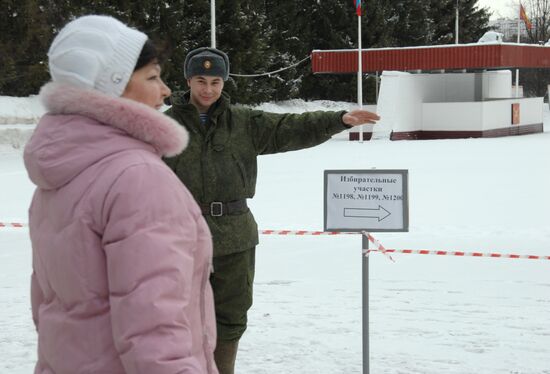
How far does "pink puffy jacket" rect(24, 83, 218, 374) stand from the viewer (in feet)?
5.87

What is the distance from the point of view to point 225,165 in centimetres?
394

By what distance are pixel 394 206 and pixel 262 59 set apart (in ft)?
114

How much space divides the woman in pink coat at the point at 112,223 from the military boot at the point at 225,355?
1934mm

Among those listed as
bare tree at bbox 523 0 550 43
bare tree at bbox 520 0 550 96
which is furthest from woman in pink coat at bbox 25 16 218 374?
bare tree at bbox 523 0 550 43

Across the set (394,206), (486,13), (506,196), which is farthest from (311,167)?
(486,13)

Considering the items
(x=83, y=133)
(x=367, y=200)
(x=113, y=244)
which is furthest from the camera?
(x=367, y=200)

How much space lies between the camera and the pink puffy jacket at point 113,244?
1.79 meters

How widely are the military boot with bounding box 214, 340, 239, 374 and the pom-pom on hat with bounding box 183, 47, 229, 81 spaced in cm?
127

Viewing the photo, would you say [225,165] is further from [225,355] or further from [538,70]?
[538,70]

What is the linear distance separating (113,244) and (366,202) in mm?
2932

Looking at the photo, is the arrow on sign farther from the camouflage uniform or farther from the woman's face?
the woman's face

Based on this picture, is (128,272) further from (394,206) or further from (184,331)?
(394,206)

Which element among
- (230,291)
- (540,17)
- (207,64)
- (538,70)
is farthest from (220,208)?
(540,17)

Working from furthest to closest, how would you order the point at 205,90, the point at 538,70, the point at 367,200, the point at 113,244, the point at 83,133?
1. the point at 538,70
2. the point at 367,200
3. the point at 205,90
4. the point at 83,133
5. the point at 113,244
